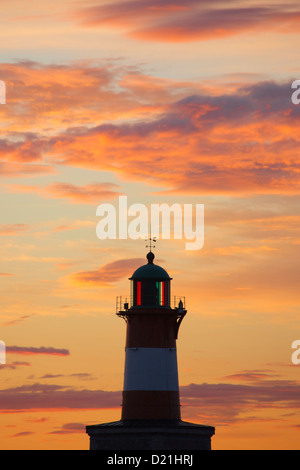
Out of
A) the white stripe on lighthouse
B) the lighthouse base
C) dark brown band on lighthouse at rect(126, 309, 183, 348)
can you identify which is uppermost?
dark brown band on lighthouse at rect(126, 309, 183, 348)

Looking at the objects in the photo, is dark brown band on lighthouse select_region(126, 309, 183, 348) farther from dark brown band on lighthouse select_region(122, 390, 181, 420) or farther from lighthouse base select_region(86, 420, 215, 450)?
lighthouse base select_region(86, 420, 215, 450)

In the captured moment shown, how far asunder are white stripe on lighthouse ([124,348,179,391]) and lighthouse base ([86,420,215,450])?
2.20 m

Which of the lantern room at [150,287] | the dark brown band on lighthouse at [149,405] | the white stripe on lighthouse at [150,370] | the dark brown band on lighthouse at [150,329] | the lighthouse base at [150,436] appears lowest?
the lighthouse base at [150,436]

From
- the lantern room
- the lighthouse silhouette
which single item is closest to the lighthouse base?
the lighthouse silhouette

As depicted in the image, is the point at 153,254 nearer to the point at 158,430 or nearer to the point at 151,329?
the point at 151,329

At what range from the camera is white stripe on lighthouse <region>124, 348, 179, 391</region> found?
239 ft

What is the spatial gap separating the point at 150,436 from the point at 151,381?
11.7 ft

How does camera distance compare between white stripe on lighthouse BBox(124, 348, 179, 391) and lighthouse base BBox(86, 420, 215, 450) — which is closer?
Answer: lighthouse base BBox(86, 420, 215, 450)

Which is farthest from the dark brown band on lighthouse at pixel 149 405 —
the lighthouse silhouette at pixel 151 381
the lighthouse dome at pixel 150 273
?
the lighthouse dome at pixel 150 273

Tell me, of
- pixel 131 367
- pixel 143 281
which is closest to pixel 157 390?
pixel 131 367

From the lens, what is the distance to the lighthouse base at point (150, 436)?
2800 inches

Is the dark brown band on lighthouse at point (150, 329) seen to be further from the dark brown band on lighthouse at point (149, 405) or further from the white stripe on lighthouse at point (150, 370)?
the dark brown band on lighthouse at point (149, 405)
